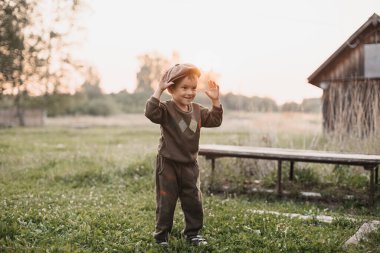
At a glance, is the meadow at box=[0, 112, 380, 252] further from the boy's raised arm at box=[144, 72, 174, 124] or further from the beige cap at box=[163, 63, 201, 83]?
the beige cap at box=[163, 63, 201, 83]

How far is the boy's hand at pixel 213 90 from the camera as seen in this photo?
4316mm

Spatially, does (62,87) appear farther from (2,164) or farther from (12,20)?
(12,20)

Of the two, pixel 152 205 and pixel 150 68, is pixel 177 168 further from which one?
pixel 150 68

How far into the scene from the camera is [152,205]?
6.18 metres

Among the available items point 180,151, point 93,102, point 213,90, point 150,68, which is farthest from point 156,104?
point 150,68

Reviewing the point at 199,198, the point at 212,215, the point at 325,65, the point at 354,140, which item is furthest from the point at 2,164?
the point at 325,65

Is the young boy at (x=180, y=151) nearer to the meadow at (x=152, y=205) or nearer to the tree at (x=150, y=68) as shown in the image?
the meadow at (x=152, y=205)

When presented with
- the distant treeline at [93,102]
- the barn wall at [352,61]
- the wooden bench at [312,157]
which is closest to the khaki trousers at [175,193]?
the wooden bench at [312,157]

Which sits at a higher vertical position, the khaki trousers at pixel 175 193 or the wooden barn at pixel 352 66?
the wooden barn at pixel 352 66

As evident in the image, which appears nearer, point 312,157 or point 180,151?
point 180,151

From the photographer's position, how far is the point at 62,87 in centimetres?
3184

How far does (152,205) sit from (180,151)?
2.26 metres

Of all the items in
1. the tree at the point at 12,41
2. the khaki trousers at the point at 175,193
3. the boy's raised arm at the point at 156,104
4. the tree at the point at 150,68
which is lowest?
the khaki trousers at the point at 175,193

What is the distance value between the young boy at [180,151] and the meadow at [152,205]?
0.26 metres
